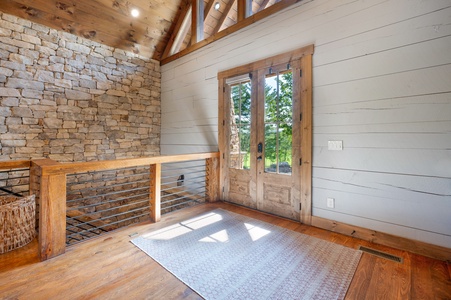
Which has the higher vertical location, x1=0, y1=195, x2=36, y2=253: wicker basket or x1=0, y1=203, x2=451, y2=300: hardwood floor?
x1=0, y1=195, x2=36, y2=253: wicker basket

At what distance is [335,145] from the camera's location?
258 centimetres

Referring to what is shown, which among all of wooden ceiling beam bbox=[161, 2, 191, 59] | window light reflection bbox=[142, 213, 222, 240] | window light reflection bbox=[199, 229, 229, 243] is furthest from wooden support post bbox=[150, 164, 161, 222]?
wooden ceiling beam bbox=[161, 2, 191, 59]

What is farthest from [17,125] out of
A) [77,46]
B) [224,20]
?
[224,20]

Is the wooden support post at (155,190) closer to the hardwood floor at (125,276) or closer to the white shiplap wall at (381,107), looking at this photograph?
the hardwood floor at (125,276)

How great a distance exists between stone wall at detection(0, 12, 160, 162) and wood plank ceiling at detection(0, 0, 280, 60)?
0.16 m

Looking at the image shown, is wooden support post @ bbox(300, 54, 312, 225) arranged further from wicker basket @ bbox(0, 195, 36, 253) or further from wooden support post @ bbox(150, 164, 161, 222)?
wicker basket @ bbox(0, 195, 36, 253)

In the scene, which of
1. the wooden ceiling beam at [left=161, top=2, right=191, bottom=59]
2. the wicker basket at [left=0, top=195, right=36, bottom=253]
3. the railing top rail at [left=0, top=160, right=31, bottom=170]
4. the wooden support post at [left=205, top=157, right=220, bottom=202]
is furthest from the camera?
the wooden ceiling beam at [left=161, top=2, right=191, bottom=59]

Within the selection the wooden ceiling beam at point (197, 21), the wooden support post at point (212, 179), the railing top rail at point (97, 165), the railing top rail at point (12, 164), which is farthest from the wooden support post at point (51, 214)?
the wooden ceiling beam at point (197, 21)

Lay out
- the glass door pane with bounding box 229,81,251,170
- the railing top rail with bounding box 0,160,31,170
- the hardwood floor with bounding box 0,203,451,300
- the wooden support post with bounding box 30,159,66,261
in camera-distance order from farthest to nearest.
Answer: the glass door pane with bounding box 229,81,251,170, the railing top rail with bounding box 0,160,31,170, the wooden support post with bounding box 30,159,66,261, the hardwood floor with bounding box 0,203,451,300

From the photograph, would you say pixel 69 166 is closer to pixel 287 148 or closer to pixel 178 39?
pixel 287 148

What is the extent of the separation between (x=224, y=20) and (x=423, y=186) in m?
3.75

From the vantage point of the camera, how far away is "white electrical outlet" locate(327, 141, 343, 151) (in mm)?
2549

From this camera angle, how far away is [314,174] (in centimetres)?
275

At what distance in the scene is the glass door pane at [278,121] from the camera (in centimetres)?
297
